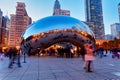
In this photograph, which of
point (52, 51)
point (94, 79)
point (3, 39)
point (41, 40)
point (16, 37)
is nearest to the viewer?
point (94, 79)

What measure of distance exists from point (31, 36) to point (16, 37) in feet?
548

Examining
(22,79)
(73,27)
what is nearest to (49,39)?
(73,27)

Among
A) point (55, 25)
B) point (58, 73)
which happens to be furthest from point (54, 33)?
point (58, 73)

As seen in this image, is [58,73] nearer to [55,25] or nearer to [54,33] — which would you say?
[54,33]

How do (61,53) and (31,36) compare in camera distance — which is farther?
(61,53)

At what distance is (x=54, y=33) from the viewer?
29.8 meters

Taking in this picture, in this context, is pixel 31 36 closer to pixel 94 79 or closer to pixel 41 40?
pixel 41 40

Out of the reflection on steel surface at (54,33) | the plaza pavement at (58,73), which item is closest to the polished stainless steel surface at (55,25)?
the reflection on steel surface at (54,33)

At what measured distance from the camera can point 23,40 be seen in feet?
106

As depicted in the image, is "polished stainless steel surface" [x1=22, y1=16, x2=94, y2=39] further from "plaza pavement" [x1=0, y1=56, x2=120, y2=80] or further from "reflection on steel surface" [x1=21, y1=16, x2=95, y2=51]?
"plaza pavement" [x1=0, y1=56, x2=120, y2=80]

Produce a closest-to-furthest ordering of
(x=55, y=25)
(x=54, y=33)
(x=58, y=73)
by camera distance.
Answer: (x=58, y=73), (x=54, y=33), (x=55, y=25)

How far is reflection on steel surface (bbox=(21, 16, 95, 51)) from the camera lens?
98.0 feet

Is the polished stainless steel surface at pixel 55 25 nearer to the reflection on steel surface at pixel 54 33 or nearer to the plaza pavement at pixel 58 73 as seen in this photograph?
the reflection on steel surface at pixel 54 33

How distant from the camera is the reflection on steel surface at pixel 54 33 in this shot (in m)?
29.9
